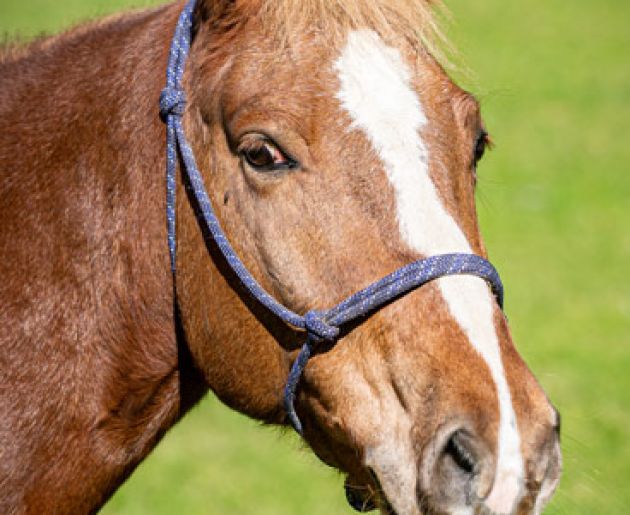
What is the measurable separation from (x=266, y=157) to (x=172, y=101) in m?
0.35

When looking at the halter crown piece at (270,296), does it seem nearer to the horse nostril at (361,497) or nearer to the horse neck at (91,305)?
the horse neck at (91,305)

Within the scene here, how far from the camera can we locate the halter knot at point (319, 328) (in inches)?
93.5

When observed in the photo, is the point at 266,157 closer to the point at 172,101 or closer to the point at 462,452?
the point at 172,101

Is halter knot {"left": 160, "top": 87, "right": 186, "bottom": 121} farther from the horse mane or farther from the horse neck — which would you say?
the horse mane

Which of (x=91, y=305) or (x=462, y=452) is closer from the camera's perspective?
(x=462, y=452)

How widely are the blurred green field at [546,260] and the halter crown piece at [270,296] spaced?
0.50 m

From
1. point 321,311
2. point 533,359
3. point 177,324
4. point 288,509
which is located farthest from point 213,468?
point 321,311

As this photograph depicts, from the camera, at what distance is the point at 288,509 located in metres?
5.73

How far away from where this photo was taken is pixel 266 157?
2.46 meters

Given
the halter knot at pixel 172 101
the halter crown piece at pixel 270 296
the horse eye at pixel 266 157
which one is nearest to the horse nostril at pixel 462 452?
the halter crown piece at pixel 270 296

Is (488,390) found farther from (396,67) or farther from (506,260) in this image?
(506,260)

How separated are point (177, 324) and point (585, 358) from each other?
5.30 m

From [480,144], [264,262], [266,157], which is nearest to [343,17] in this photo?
[266,157]

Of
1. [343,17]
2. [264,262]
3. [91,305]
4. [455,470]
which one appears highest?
[343,17]
